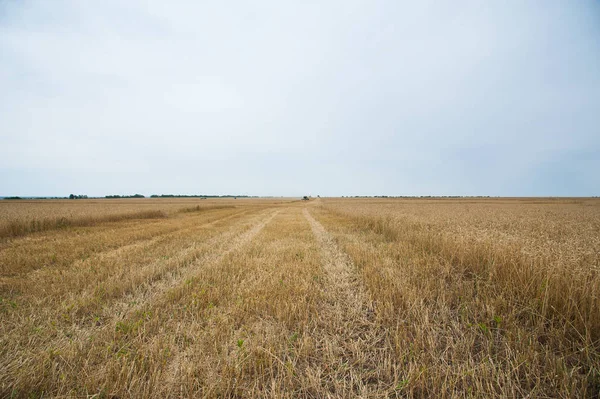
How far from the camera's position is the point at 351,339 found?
319 cm

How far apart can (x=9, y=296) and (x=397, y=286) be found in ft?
27.4

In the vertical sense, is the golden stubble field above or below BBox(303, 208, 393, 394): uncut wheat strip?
above

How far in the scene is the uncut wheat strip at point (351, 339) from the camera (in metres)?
2.47

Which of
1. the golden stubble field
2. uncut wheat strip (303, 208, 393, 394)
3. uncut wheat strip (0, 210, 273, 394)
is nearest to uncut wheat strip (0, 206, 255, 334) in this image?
the golden stubble field

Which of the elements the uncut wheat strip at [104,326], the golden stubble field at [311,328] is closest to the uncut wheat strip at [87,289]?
the golden stubble field at [311,328]

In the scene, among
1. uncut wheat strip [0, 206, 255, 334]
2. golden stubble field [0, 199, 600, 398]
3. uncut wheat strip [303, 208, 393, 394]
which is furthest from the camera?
uncut wheat strip [0, 206, 255, 334]

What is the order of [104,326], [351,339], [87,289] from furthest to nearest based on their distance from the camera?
[87,289]
[104,326]
[351,339]

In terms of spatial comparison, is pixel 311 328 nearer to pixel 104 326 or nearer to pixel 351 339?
pixel 351 339

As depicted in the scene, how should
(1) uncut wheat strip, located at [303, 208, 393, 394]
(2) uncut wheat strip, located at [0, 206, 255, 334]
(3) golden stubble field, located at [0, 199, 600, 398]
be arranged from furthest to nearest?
1. (2) uncut wheat strip, located at [0, 206, 255, 334]
2. (1) uncut wheat strip, located at [303, 208, 393, 394]
3. (3) golden stubble field, located at [0, 199, 600, 398]

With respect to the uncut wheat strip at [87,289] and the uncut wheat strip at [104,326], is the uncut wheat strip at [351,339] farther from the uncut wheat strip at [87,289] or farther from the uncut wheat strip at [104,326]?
the uncut wheat strip at [87,289]

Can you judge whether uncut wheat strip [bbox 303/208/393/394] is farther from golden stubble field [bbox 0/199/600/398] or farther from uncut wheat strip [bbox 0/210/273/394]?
uncut wheat strip [bbox 0/210/273/394]

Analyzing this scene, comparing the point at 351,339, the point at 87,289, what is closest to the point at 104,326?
the point at 87,289

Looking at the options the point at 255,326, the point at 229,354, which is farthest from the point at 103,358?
the point at 255,326

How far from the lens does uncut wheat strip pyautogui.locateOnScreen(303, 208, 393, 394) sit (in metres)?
2.47
